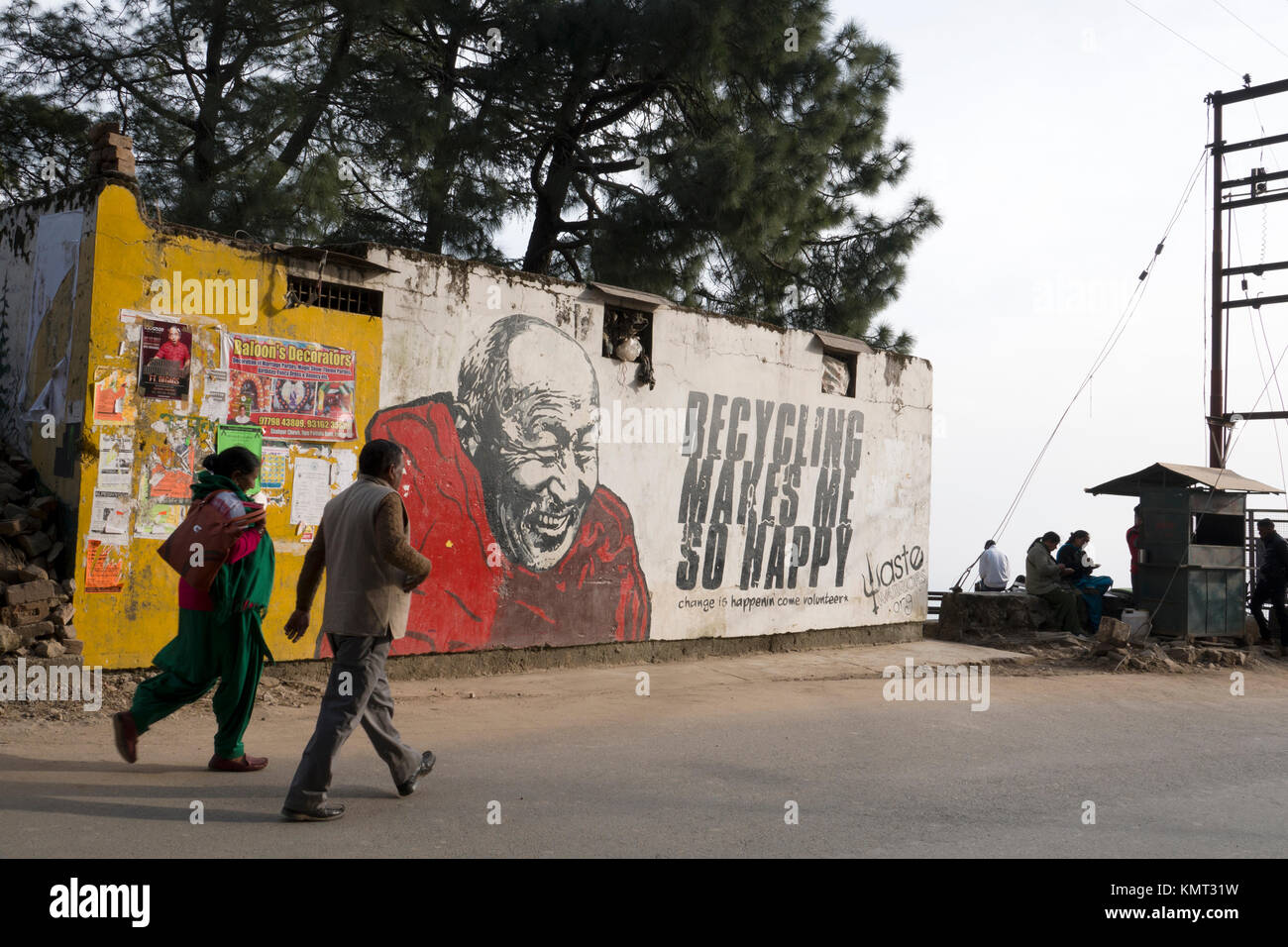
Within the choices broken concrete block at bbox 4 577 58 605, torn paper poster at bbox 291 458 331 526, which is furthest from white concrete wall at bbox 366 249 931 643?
broken concrete block at bbox 4 577 58 605

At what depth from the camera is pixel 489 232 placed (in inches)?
602

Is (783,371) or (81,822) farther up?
(783,371)

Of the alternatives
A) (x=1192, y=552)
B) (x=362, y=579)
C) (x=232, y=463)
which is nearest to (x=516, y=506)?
(x=232, y=463)

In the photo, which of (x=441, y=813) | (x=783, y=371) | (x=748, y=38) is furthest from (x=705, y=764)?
(x=748, y=38)

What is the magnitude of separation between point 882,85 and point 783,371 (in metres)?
6.94

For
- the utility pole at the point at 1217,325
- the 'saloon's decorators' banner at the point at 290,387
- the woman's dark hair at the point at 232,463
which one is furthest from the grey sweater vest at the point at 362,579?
the utility pole at the point at 1217,325

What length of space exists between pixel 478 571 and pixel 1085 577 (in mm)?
9597

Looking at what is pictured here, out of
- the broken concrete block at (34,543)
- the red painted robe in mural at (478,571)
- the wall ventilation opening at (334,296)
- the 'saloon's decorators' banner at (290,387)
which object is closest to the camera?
the broken concrete block at (34,543)

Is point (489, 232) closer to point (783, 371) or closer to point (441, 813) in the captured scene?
point (783, 371)

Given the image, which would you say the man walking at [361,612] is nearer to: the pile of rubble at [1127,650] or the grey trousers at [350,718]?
the grey trousers at [350,718]

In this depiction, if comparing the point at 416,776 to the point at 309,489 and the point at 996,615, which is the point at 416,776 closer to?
the point at 309,489

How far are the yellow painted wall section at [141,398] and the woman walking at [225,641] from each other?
197 centimetres

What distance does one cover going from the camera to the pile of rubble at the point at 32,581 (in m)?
6.63

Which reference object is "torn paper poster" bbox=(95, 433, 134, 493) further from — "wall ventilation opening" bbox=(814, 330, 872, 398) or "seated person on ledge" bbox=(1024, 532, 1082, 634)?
"seated person on ledge" bbox=(1024, 532, 1082, 634)
